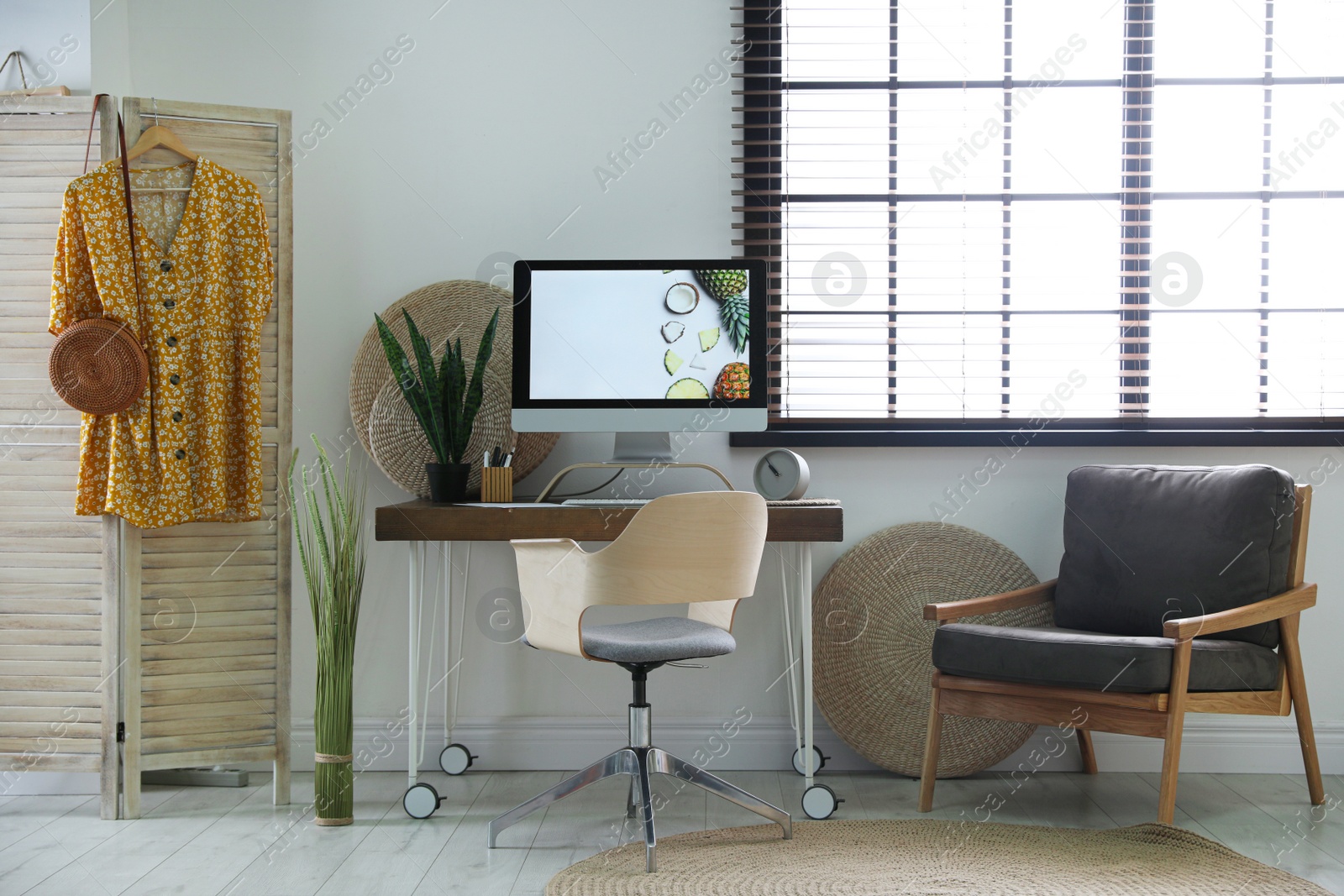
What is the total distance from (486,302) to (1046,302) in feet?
5.38

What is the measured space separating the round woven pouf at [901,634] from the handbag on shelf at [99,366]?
6.01ft

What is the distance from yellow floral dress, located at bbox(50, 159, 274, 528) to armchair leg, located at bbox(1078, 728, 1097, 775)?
89.9 inches

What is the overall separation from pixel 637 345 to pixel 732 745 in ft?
3.86

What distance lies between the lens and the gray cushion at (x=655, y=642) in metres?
1.94

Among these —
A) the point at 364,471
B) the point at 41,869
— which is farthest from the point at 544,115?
the point at 41,869

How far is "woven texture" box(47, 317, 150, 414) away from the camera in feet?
7.22

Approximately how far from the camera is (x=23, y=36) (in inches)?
98.7

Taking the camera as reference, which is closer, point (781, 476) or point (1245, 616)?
point (1245, 616)

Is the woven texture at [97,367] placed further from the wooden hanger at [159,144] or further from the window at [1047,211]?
the window at [1047,211]

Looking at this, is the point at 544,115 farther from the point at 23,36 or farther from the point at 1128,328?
the point at 1128,328

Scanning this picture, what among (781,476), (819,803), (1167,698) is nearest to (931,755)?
(819,803)

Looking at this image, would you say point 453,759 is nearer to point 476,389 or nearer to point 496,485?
point 496,485

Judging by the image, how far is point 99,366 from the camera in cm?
221

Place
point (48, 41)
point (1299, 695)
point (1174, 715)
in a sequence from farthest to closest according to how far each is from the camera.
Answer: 1. point (48, 41)
2. point (1299, 695)
3. point (1174, 715)
